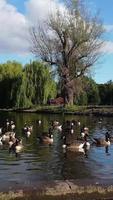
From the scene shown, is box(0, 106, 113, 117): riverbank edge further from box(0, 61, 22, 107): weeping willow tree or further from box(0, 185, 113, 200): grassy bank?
box(0, 185, 113, 200): grassy bank

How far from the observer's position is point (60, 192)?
38.2 feet

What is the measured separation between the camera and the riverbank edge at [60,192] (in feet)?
37.0

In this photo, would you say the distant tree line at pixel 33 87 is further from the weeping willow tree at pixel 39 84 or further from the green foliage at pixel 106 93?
the green foliage at pixel 106 93

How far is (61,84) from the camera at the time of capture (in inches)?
2645

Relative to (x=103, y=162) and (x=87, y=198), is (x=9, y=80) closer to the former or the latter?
(x=103, y=162)

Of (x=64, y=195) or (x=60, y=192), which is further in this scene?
(x=60, y=192)

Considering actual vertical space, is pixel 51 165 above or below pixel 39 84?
below

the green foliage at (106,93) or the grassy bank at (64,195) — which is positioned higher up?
the green foliage at (106,93)

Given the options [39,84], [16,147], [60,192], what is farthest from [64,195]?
[39,84]

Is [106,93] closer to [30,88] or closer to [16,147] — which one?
[30,88]

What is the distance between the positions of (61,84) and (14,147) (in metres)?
44.8

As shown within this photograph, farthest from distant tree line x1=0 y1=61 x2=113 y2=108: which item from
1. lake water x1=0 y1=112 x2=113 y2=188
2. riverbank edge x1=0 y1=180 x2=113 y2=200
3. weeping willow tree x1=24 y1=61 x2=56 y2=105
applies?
riverbank edge x1=0 y1=180 x2=113 y2=200

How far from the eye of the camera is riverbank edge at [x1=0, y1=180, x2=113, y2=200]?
37.0 ft

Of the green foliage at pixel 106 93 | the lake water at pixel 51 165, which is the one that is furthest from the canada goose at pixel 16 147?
the green foliage at pixel 106 93
